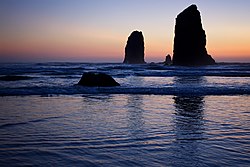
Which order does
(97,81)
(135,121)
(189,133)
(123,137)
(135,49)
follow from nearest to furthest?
(123,137) < (189,133) < (135,121) < (97,81) < (135,49)

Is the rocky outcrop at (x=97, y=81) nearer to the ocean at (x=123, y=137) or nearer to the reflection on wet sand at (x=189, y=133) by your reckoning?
the ocean at (x=123, y=137)

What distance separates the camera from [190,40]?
78.7 m

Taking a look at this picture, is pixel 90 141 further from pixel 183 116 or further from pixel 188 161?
pixel 183 116

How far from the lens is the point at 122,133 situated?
4.89m

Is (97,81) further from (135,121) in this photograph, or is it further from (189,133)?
(189,133)

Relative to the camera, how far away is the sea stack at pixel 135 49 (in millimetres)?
135700

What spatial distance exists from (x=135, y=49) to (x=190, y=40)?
60.6 meters

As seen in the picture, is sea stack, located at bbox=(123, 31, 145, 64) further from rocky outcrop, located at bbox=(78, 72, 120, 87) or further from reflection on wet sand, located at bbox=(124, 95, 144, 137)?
reflection on wet sand, located at bbox=(124, 95, 144, 137)

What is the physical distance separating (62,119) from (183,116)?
3.26 m

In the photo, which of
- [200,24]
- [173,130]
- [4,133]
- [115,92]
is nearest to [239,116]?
[173,130]

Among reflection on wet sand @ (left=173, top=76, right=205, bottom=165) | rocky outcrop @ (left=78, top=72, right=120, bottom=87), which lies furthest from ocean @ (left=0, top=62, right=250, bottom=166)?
rocky outcrop @ (left=78, top=72, right=120, bottom=87)

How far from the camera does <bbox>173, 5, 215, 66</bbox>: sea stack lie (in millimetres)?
78062

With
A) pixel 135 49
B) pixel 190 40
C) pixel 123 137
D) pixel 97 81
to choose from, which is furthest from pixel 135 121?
pixel 135 49

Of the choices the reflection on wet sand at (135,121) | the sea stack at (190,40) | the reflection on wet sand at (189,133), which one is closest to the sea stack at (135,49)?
the sea stack at (190,40)
